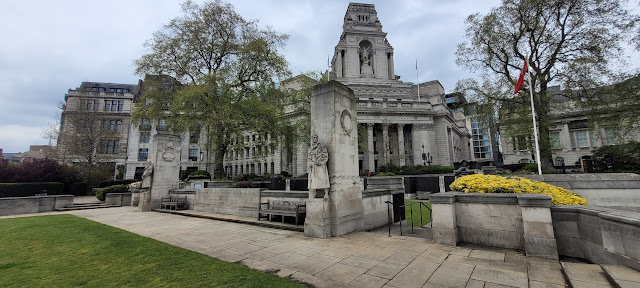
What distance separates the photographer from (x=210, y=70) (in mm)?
26781

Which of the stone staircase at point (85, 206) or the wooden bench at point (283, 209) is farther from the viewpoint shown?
the stone staircase at point (85, 206)

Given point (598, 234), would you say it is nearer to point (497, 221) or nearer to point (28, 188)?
point (497, 221)

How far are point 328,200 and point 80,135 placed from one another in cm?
4525

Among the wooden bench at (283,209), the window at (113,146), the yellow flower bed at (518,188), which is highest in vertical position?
the window at (113,146)

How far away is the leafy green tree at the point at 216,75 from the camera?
23123 mm

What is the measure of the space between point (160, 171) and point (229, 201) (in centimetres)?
686

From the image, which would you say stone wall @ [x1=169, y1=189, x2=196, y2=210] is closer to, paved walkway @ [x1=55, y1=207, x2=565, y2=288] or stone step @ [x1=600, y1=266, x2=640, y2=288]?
paved walkway @ [x1=55, y1=207, x2=565, y2=288]

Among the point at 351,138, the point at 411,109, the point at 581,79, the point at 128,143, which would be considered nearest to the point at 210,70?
the point at 351,138

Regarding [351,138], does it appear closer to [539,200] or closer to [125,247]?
[539,200]

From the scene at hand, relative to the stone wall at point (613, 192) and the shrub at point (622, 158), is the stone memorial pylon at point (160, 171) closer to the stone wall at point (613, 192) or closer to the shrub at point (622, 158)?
the stone wall at point (613, 192)

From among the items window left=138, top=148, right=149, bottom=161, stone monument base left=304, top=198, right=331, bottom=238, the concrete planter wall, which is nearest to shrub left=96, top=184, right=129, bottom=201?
the concrete planter wall

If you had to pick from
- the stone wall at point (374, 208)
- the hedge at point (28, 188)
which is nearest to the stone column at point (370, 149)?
the stone wall at point (374, 208)

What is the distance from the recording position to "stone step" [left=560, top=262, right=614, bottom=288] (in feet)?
13.0

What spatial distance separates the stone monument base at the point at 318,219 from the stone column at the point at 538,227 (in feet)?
16.3
